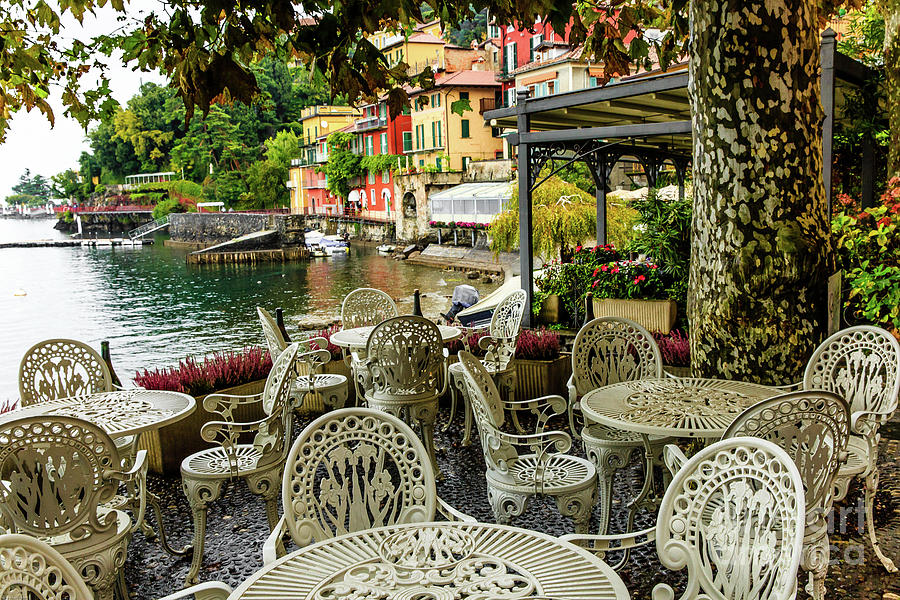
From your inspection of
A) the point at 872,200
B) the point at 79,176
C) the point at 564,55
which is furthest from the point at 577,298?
the point at 79,176

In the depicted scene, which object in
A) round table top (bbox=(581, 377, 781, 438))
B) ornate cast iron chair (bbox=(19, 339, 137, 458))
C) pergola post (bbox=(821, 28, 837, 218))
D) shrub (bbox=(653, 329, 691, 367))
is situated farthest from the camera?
shrub (bbox=(653, 329, 691, 367))

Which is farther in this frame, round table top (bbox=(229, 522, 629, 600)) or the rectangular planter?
the rectangular planter

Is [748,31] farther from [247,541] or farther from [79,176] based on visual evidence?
[79,176]

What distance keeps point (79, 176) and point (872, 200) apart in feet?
341

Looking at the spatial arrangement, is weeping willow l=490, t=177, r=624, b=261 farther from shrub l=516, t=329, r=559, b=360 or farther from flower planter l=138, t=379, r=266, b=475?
flower planter l=138, t=379, r=266, b=475

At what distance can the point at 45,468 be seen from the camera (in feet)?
9.74

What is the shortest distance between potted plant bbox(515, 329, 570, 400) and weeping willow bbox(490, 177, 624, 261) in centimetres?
1384

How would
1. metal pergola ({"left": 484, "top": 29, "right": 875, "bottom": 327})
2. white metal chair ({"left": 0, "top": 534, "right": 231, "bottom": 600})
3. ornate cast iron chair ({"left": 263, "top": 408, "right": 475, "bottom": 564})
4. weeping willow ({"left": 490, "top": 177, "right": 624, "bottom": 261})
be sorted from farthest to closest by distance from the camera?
weeping willow ({"left": 490, "top": 177, "right": 624, "bottom": 261}) < metal pergola ({"left": 484, "top": 29, "right": 875, "bottom": 327}) < ornate cast iron chair ({"left": 263, "top": 408, "right": 475, "bottom": 564}) < white metal chair ({"left": 0, "top": 534, "right": 231, "bottom": 600})

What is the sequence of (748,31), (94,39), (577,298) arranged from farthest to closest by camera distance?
(577,298) < (94,39) < (748,31)

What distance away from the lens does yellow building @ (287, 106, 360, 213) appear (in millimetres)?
66750

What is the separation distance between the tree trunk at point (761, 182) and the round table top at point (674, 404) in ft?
0.88

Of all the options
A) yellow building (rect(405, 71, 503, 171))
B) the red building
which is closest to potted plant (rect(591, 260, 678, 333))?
yellow building (rect(405, 71, 503, 171))

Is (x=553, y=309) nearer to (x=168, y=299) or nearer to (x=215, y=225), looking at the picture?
(x=168, y=299)

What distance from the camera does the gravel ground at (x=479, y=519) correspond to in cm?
355
